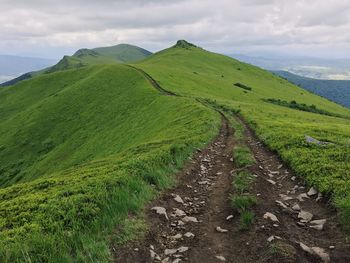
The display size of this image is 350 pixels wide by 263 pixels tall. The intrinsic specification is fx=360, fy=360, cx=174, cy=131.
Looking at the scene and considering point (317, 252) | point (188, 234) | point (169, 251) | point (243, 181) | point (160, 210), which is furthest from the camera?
point (243, 181)

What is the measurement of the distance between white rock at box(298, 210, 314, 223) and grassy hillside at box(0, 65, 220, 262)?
17.1 feet

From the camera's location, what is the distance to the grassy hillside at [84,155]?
9.95m

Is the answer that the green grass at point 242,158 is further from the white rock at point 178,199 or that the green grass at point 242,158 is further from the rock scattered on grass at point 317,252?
the rock scattered on grass at point 317,252

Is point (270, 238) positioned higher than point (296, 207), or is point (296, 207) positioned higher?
point (270, 238)

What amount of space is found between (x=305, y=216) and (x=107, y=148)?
112ft

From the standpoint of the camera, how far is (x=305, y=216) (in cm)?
1173

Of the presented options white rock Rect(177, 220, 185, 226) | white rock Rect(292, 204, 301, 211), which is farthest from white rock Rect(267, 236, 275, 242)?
white rock Rect(292, 204, 301, 211)

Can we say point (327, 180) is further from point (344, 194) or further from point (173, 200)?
point (173, 200)

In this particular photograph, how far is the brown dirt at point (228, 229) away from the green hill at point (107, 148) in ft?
2.04

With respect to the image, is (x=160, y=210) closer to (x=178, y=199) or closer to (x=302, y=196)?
(x=178, y=199)

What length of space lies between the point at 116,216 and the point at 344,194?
774cm

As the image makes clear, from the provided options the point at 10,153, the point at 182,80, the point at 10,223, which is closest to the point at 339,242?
the point at 10,223

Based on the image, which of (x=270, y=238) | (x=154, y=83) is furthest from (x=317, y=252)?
(x=154, y=83)

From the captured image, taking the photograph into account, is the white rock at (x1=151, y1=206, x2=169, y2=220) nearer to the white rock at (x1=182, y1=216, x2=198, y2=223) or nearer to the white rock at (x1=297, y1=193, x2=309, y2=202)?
the white rock at (x1=182, y1=216, x2=198, y2=223)
